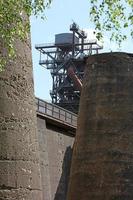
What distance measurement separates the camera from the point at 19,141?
242 inches

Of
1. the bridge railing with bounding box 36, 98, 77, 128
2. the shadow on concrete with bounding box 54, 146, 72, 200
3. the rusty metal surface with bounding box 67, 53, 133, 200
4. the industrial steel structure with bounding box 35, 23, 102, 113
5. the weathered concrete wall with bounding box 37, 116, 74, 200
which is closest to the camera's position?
the rusty metal surface with bounding box 67, 53, 133, 200

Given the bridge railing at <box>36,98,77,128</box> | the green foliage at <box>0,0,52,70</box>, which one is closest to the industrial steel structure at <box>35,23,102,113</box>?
the bridge railing at <box>36,98,77,128</box>

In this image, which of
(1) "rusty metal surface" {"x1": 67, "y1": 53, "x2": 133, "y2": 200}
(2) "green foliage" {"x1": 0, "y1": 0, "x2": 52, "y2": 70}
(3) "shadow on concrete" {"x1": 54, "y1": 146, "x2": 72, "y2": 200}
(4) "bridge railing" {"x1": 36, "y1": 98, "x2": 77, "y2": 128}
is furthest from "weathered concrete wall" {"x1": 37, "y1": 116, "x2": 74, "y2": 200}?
(2) "green foliage" {"x1": 0, "y1": 0, "x2": 52, "y2": 70}

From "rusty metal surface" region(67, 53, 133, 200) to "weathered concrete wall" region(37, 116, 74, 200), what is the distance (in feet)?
19.3

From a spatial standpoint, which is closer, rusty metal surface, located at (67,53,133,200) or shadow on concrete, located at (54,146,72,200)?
rusty metal surface, located at (67,53,133,200)

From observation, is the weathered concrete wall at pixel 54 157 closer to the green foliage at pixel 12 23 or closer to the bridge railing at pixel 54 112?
the bridge railing at pixel 54 112

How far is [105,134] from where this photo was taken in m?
17.7

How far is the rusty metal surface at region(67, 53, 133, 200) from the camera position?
1712 cm

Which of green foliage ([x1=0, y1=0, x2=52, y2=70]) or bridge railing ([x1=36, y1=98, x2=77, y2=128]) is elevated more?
green foliage ([x1=0, y1=0, x2=52, y2=70])

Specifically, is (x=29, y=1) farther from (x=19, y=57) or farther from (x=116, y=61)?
(x=116, y=61)

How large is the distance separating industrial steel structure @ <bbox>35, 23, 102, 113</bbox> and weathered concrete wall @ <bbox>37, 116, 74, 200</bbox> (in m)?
21.8

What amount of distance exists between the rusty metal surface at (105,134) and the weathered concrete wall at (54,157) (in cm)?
589

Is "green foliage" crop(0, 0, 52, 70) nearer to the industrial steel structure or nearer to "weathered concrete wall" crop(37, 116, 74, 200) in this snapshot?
"weathered concrete wall" crop(37, 116, 74, 200)

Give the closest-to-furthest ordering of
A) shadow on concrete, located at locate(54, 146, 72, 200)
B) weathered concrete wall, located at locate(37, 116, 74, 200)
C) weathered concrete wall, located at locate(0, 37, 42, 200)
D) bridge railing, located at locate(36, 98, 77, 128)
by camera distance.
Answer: weathered concrete wall, located at locate(0, 37, 42, 200) → weathered concrete wall, located at locate(37, 116, 74, 200) → bridge railing, located at locate(36, 98, 77, 128) → shadow on concrete, located at locate(54, 146, 72, 200)
